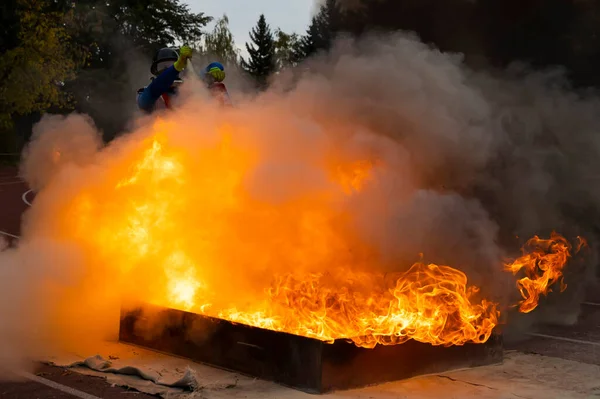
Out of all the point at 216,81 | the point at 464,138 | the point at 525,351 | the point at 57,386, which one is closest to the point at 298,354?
the point at 57,386

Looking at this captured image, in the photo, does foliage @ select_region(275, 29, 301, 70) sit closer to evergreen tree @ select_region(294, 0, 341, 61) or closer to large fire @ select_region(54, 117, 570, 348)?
evergreen tree @ select_region(294, 0, 341, 61)

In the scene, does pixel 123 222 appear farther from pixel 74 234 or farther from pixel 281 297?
pixel 281 297

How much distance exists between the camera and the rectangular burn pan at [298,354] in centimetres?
643

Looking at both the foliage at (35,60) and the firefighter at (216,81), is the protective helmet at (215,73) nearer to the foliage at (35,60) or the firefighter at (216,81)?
the firefighter at (216,81)

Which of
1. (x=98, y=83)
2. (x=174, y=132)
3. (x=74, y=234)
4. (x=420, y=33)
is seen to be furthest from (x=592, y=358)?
(x=98, y=83)

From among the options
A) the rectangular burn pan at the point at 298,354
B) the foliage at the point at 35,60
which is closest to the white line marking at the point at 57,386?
the rectangular burn pan at the point at 298,354

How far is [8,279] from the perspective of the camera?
8.27m

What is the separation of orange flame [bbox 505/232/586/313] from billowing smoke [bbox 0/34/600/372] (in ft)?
0.47

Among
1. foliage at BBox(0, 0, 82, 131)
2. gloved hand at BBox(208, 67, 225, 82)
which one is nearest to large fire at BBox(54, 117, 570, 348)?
gloved hand at BBox(208, 67, 225, 82)

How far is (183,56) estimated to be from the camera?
870 cm

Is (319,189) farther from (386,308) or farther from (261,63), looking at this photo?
(261,63)

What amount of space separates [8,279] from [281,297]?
9.62 ft

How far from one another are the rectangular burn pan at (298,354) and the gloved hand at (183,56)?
8.87 ft

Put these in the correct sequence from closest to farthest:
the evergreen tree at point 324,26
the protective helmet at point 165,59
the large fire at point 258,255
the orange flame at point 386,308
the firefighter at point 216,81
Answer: the orange flame at point 386,308 → the large fire at point 258,255 → the evergreen tree at point 324,26 → the firefighter at point 216,81 → the protective helmet at point 165,59
